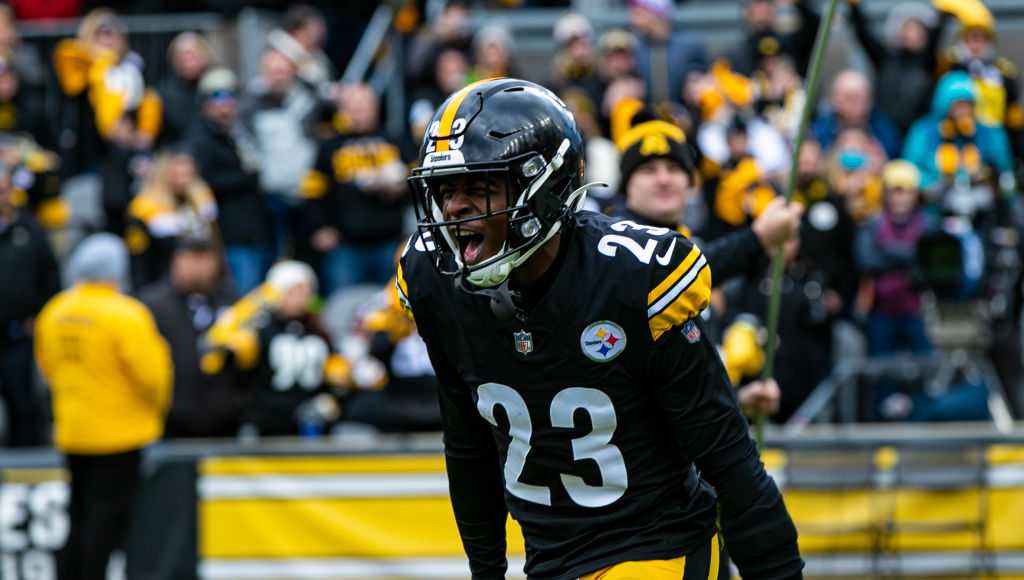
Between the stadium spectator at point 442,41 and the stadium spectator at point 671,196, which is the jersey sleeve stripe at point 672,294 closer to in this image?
the stadium spectator at point 671,196

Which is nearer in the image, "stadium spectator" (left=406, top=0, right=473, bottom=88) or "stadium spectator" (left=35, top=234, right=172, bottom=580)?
Answer: "stadium spectator" (left=35, top=234, right=172, bottom=580)

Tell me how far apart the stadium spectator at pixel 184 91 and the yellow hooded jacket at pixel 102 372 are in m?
3.78

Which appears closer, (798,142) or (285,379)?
(798,142)

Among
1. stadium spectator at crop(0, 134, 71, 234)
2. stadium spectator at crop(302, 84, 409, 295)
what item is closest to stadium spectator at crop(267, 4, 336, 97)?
stadium spectator at crop(302, 84, 409, 295)

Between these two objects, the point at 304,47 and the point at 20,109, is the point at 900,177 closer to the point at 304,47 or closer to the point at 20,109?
the point at 304,47

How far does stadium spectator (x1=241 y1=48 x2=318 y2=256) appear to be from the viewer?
11750mm

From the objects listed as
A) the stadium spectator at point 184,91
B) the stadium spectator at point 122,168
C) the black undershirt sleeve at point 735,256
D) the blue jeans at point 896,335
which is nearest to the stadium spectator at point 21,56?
the stadium spectator at point 122,168

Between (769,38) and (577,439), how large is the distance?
8267 mm

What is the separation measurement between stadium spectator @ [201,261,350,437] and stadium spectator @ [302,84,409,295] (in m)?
1.47

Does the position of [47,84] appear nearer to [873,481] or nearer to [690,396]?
[873,481]

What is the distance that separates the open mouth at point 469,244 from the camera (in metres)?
3.67

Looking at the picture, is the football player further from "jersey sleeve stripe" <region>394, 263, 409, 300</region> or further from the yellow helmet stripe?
the yellow helmet stripe

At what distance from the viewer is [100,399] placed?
8492 mm

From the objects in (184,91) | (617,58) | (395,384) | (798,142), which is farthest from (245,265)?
(798,142)
